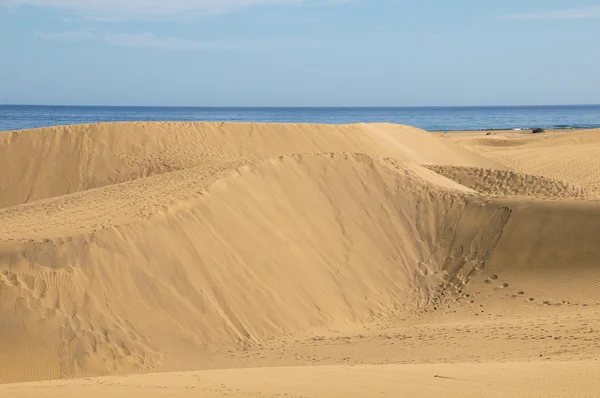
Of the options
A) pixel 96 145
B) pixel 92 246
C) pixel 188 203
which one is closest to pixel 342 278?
pixel 188 203

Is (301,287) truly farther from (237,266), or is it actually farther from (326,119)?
(326,119)

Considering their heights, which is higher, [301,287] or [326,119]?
[301,287]

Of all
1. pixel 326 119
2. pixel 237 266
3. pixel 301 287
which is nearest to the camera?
pixel 237 266

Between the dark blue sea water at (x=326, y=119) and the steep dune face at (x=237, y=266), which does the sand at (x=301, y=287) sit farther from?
the dark blue sea water at (x=326, y=119)

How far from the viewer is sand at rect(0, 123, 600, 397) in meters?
8.91

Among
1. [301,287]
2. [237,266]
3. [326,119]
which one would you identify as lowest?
[326,119]

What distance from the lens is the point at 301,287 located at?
14547 mm

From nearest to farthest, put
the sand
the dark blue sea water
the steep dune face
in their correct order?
the sand < the steep dune face < the dark blue sea water

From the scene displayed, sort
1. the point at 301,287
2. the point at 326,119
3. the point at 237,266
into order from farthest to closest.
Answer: the point at 326,119 < the point at 301,287 < the point at 237,266

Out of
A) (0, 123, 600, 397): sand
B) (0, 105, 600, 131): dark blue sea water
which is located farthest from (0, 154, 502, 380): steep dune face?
(0, 105, 600, 131): dark blue sea water

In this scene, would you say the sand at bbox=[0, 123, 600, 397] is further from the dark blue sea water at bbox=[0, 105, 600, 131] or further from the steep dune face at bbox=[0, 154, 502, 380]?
the dark blue sea water at bbox=[0, 105, 600, 131]

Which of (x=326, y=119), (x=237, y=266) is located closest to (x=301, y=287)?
(x=237, y=266)

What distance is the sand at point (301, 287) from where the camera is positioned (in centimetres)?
891

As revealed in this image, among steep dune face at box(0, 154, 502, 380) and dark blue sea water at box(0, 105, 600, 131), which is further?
dark blue sea water at box(0, 105, 600, 131)
